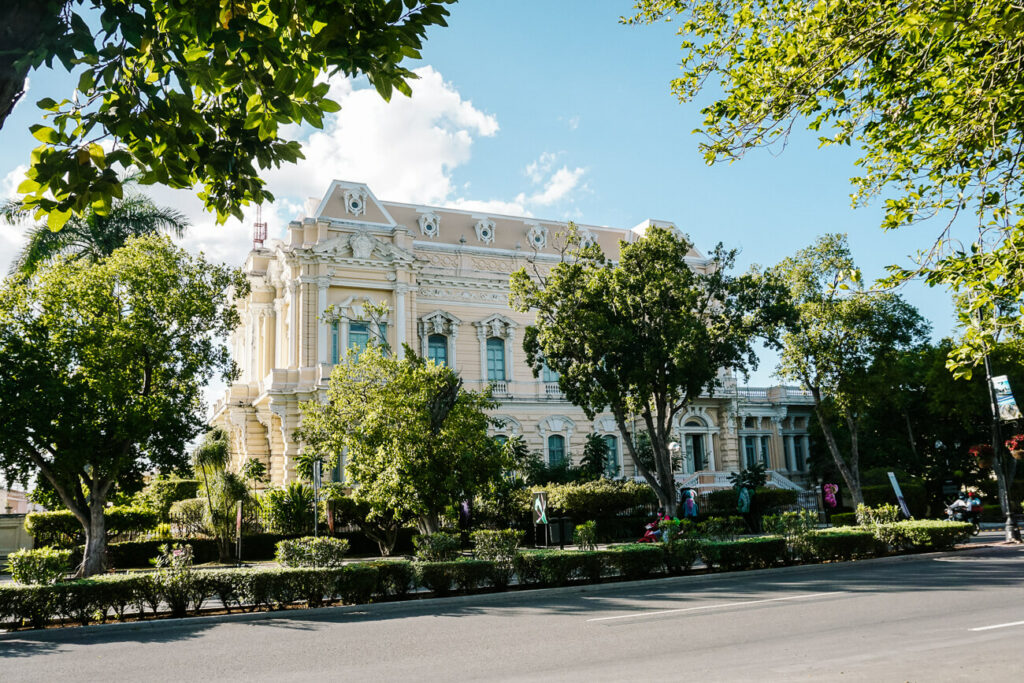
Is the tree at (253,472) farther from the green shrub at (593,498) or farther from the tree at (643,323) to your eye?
the tree at (643,323)

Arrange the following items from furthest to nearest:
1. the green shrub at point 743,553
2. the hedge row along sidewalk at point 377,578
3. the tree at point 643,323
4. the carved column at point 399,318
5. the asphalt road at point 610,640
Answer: the carved column at point 399,318 → the tree at point 643,323 → the green shrub at point 743,553 → the hedge row along sidewalk at point 377,578 → the asphalt road at point 610,640

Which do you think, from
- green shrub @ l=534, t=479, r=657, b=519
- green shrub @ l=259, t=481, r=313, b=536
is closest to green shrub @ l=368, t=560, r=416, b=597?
green shrub @ l=259, t=481, r=313, b=536

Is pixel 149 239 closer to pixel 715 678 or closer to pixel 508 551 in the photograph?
pixel 508 551

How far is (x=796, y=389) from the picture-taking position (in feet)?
158

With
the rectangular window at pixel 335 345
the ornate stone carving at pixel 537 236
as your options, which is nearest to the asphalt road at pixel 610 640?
the rectangular window at pixel 335 345

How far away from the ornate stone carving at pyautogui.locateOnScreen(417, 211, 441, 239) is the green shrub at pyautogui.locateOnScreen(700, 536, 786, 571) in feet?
78.7

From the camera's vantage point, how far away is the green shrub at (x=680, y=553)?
16641 mm

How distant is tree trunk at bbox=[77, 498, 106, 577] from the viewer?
61.0ft

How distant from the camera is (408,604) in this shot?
13.8 metres

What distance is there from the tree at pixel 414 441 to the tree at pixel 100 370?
3.92m

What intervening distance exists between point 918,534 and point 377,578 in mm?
13827

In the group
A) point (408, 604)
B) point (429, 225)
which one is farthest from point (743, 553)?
point (429, 225)

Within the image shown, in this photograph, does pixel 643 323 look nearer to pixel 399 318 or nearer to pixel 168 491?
pixel 399 318

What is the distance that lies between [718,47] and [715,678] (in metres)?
6.95
